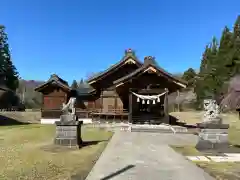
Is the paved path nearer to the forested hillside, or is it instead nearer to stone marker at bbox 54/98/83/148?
stone marker at bbox 54/98/83/148

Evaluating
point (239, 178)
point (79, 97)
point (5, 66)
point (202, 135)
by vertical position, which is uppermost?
point (5, 66)

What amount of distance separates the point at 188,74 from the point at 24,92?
145ft

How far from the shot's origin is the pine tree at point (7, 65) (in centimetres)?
5456

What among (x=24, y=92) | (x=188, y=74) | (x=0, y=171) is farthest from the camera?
(x=24, y=92)

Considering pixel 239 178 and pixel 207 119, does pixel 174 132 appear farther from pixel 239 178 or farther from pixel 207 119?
pixel 239 178

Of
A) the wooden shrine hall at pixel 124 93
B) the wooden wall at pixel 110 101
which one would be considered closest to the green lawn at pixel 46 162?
the wooden shrine hall at pixel 124 93

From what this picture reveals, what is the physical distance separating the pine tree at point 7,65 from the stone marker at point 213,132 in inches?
1907

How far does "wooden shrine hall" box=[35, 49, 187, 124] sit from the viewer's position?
22953 mm

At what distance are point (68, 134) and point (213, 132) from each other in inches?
240

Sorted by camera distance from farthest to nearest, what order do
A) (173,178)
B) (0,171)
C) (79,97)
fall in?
(79,97)
(0,171)
(173,178)

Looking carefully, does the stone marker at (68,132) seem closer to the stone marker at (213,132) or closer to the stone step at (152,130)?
the stone marker at (213,132)

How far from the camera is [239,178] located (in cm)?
680

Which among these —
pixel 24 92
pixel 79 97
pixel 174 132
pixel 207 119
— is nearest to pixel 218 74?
pixel 79 97

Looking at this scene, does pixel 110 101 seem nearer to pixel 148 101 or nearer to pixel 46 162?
pixel 148 101
